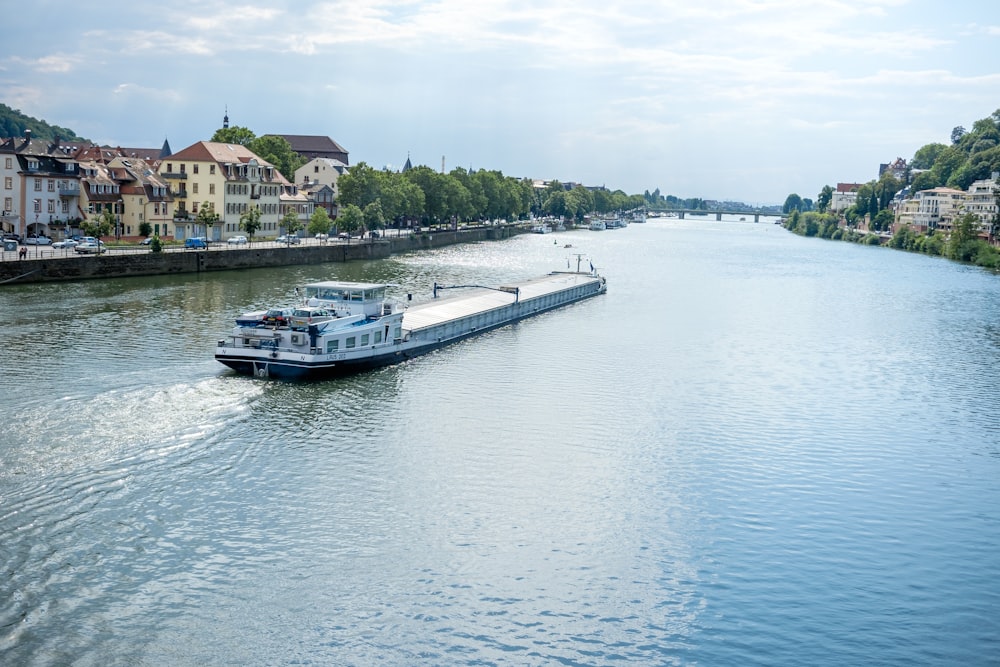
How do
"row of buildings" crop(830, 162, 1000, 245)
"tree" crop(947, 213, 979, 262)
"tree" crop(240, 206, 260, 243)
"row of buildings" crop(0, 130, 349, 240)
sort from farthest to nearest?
"row of buildings" crop(830, 162, 1000, 245) → "tree" crop(947, 213, 979, 262) → "tree" crop(240, 206, 260, 243) → "row of buildings" crop(0, 130, 349, 240)

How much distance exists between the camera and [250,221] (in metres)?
88.3

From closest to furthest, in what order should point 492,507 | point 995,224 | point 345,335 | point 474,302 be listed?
point 492,507
point 345,335
point 474,302
point 995,224

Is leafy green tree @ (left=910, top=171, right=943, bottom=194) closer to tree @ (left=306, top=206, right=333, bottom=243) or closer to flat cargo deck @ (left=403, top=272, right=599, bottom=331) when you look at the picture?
tree @ (left=306, top=206, right=333, bottom=243)

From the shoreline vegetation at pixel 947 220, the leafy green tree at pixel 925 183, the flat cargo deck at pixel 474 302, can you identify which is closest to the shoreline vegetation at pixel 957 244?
the shoreline vegetation at pixel 947 220

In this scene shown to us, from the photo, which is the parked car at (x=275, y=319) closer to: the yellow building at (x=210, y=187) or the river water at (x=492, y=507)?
the river water at (x=492, y=507)

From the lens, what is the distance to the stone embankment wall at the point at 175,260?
58.7 m

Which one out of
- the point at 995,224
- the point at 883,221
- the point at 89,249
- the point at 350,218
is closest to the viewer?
the point at 89,249

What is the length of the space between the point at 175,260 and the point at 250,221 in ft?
62.9

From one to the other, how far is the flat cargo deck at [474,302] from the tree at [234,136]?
2114 inches

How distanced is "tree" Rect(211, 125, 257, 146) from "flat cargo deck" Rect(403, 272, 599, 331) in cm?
5369

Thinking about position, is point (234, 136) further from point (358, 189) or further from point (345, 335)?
point (345, 335)

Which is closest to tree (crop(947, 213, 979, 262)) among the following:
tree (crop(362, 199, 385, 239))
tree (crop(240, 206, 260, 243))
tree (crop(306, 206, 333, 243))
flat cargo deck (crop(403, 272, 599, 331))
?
flat cargo deck (crop(403, 272, 599, 331))

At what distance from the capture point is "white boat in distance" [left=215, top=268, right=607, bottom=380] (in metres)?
36.6

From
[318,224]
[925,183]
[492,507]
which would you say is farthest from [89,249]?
[925,183]
